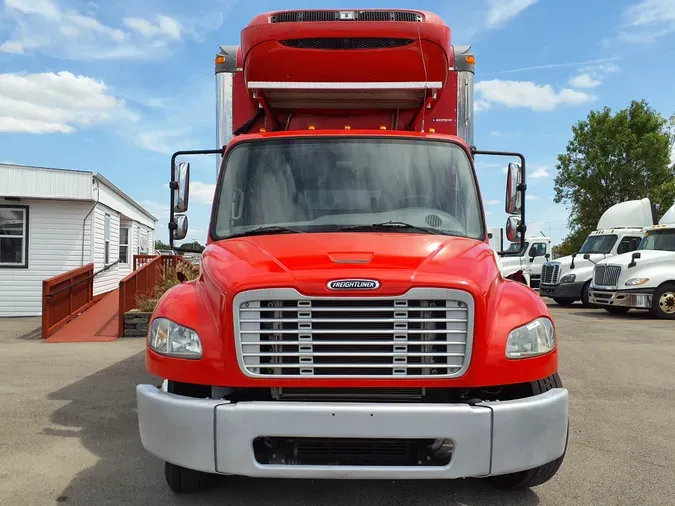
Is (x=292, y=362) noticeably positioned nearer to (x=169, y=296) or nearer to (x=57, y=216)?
(x=169, y=296)

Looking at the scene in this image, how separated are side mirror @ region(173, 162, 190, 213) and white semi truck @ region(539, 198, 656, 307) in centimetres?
1649

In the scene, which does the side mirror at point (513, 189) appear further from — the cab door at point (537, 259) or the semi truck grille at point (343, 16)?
the cab door at point (537, 259)

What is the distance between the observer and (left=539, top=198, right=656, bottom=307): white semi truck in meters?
18.9

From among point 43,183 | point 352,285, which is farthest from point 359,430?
point 43,183

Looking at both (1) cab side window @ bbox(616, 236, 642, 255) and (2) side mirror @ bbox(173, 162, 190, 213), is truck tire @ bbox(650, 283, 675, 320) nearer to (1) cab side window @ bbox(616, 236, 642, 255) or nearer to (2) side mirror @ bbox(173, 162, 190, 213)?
(1) cab side window @ bbox(616, 236, 642, 255)

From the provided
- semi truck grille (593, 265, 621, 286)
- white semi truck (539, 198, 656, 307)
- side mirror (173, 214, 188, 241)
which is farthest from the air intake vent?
white semi truck (539, 198, 656, 307)

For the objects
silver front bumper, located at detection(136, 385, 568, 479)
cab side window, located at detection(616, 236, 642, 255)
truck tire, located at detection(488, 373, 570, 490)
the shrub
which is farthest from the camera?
cab side window, located at detection(616, 236, 642, 255)

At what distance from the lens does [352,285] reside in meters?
3.33

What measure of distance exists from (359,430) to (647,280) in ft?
49.0

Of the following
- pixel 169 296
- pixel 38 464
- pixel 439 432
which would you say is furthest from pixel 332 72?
pixel 38 464

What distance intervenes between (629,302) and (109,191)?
15011 millimetres

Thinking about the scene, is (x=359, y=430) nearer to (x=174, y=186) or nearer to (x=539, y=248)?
(x=174, y=186)

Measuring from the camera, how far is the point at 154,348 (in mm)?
3594

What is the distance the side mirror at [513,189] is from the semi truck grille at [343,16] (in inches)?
60.0
